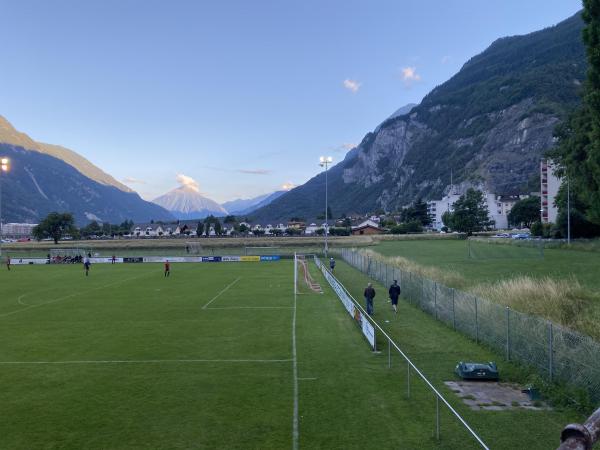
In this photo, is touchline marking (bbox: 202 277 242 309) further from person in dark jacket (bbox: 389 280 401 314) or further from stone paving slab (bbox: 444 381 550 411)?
stone paving slab (bbox: 444 381 550 411)

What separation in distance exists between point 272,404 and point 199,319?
43.5 feet

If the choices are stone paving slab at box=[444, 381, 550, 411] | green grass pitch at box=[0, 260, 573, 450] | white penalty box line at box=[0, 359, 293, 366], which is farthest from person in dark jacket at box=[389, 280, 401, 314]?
stone paving slab at box=[444, 381, 550, 411]

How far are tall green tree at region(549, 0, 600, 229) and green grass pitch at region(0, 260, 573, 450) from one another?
1241 cm

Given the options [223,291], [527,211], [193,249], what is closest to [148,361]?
[223,291]

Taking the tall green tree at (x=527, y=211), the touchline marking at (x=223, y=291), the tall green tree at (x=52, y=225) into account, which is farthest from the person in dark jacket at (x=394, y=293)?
the tall green tree at (x=527, y=211)

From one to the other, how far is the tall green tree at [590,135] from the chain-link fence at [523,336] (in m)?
10.9

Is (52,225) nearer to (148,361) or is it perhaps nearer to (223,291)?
(223,291)

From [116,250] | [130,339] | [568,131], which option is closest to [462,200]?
[568,131]

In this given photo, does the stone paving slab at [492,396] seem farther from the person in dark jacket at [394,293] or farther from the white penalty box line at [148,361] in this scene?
the person in dark jacket at [394,293]

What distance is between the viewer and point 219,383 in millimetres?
14328

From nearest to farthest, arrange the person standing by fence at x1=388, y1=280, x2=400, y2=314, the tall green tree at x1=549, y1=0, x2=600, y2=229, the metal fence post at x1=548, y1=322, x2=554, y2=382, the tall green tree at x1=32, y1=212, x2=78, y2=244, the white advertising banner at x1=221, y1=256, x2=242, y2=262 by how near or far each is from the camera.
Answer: the metal fence post at x1=548, y1=322, x2=554, y2=382
the tall green tree at x1=549, y1=0, x2=600, y2=229
the person standing by fence at x1=388, y1=280, x2=400, y2=314
the white advertising banner at x1=221, y1=256, x2=242, y2=262
the tall green tree at x1=32, y1=212, x2=78, y2=244

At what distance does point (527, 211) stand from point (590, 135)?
137728mm

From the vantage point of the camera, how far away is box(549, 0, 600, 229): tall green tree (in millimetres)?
23797

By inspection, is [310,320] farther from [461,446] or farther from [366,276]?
[366,276]
